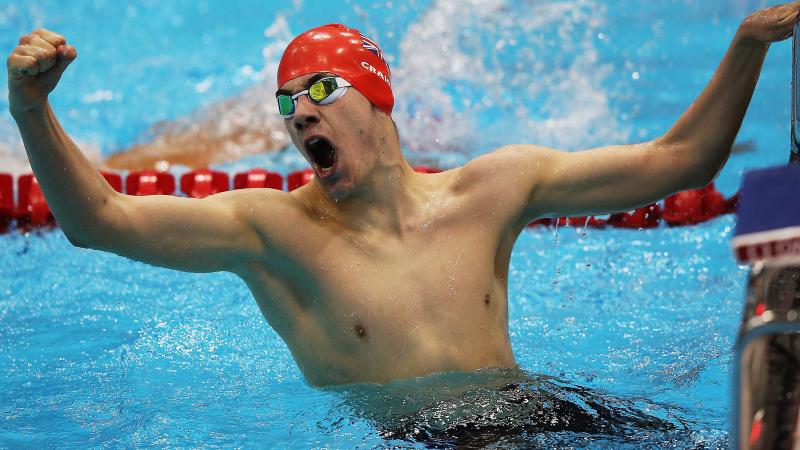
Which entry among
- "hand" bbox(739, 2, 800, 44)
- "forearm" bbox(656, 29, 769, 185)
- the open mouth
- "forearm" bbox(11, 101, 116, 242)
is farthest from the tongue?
"hand" bbox(739, 2, 800, 44)

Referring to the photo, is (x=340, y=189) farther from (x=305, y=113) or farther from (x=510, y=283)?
(x=510, y=283)

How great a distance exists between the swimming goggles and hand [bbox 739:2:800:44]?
A: 891 mm

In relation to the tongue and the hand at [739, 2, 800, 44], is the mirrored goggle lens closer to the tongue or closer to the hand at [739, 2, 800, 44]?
the tongue

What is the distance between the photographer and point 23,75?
1.79 m

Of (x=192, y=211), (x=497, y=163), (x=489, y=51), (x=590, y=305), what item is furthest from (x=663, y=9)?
(x=192, y=211)

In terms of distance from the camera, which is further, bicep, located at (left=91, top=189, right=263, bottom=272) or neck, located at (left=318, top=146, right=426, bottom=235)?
neck, located at (left=318, top=146, right=426, bottom=235)

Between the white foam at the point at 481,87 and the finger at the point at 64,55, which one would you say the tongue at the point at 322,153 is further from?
the white foam at the point at 481,87

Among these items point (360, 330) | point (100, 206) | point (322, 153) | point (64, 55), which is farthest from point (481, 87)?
point (64, 55)

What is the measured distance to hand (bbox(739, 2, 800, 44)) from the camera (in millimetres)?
2090

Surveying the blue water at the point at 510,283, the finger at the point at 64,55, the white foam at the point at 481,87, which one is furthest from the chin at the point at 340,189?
the white foam at the point at 481,87

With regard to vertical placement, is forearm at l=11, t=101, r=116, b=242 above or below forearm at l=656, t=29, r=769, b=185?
below

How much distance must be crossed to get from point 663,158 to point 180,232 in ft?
3.58

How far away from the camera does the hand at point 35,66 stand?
1766 mm

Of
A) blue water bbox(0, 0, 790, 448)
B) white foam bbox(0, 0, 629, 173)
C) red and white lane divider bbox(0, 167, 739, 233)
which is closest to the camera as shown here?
blue water bbox(0, 0, 790, 448)
